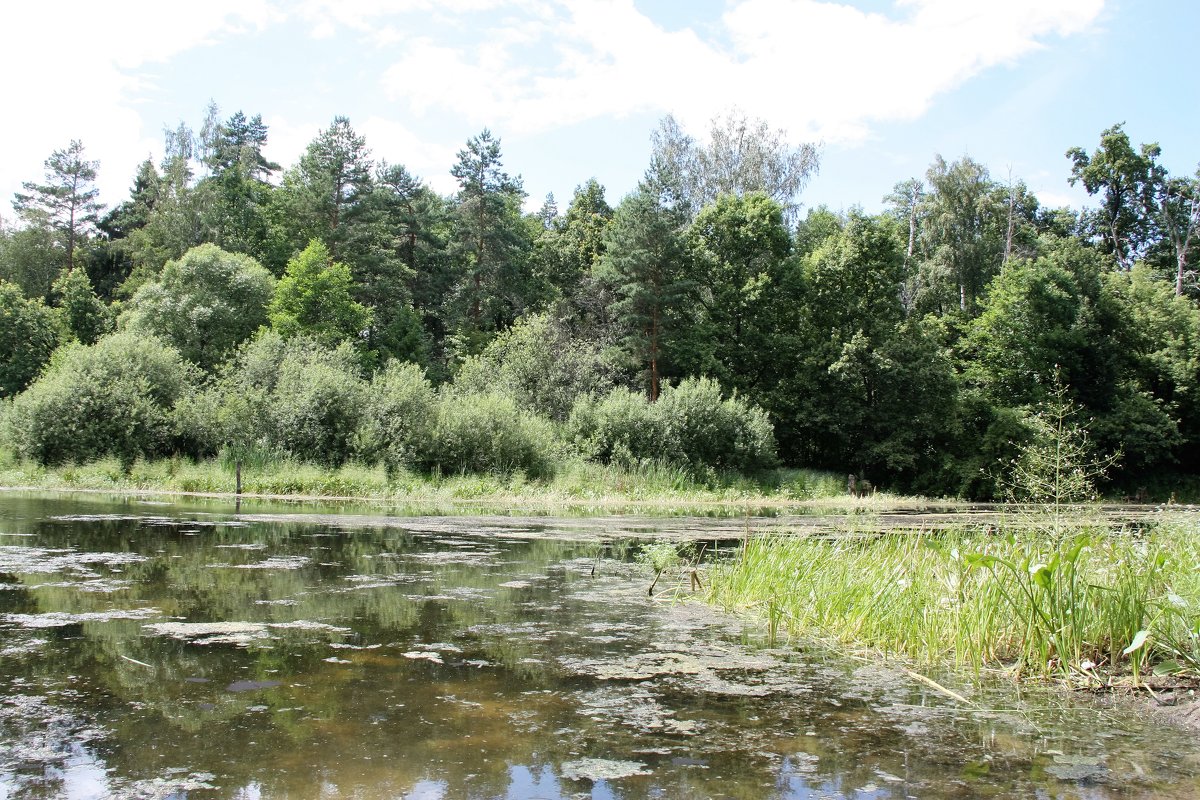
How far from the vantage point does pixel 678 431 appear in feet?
111

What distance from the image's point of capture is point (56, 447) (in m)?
28.7

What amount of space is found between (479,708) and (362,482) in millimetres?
23128

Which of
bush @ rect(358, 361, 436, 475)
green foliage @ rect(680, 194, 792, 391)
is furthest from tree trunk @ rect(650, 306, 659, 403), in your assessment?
bush @ rect(358, 361, 436, 475)

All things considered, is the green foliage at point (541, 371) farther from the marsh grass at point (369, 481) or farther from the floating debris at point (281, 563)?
the floating debris at point (281, 563)

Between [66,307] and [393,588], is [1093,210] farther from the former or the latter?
[66,307]

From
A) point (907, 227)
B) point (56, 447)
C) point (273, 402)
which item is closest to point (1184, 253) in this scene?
point (907, 227)

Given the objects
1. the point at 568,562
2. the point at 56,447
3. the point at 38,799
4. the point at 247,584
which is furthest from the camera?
the point at 56,447

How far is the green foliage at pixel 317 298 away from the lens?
44.3m

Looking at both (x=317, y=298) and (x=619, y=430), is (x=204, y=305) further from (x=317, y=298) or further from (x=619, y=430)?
(x=619, y=430)

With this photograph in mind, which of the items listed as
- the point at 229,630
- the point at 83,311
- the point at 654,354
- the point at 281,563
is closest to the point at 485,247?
the point at 654,354

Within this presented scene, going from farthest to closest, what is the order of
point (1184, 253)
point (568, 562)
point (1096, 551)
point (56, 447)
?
point (1184, 253), point (56, 447), point (568, 562), point (1096, 551)

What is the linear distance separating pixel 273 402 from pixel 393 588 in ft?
74.7

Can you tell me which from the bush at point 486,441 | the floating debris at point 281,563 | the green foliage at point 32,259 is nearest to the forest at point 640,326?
the bush at point 486,441

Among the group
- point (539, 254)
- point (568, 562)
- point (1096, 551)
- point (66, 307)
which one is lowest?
point (568, 562)
